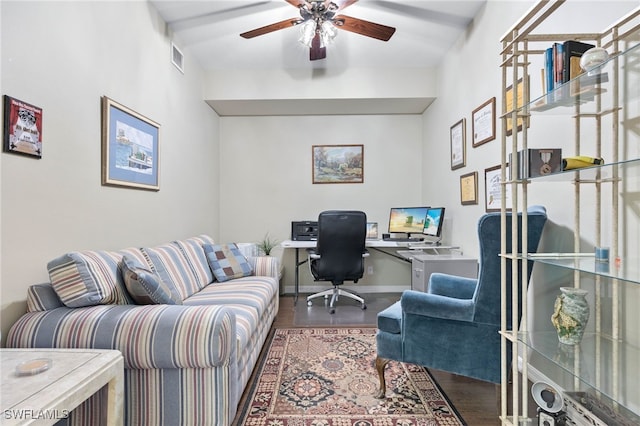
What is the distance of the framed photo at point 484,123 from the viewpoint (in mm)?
2354

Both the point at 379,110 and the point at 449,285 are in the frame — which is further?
the point at 379,110

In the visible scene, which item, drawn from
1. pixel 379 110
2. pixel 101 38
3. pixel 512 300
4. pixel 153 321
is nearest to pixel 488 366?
pixel 512 300

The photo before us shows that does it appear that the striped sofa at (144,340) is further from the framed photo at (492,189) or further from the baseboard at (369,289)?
the baseboard at (369,289)

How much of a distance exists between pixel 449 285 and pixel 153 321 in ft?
5.80

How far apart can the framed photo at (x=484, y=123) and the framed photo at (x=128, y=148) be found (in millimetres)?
2713

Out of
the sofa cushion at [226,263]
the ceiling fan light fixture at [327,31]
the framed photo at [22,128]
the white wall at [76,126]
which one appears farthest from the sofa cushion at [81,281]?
the ceiling fan light fixture at [327,31]

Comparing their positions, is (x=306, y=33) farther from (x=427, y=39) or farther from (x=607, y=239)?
(x=607, y=239)

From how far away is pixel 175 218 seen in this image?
2.90 m

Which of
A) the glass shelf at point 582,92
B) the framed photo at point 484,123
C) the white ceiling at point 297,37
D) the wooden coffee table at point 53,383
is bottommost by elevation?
the wooden coffee table at point 53,383

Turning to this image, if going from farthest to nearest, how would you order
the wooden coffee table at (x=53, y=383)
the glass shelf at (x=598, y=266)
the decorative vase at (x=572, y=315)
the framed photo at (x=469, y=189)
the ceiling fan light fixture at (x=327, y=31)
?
1. the framed photo at (x=469, y=189)
2. the ceiling fan light fixture at (x=327, y=31)
3. the decorative vase at (x=572, y=315)
4. the glass shelf at (x=598, y=266)
5. the wooden coffee table at (x=53, y=383)

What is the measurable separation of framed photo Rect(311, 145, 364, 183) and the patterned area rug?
225cm

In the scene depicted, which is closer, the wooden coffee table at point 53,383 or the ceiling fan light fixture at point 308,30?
the wooden coffee table at point 53,383

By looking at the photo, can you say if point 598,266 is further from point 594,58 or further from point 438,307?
point 594,58

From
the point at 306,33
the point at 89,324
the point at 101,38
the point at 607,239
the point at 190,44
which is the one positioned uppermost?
the point at 190,44
